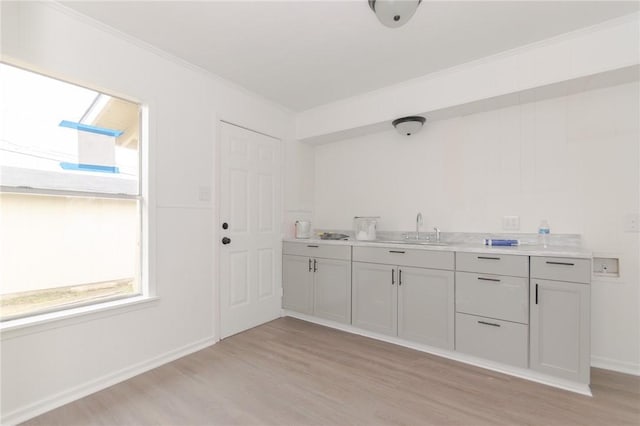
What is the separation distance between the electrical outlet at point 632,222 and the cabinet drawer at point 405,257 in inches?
51.6

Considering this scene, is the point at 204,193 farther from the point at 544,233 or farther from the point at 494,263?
the point at 544,233

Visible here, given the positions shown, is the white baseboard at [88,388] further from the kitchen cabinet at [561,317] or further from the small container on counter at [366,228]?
the kitchen cabinet at [561,317]

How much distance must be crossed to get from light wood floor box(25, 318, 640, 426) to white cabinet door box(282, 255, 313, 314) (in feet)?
2.78

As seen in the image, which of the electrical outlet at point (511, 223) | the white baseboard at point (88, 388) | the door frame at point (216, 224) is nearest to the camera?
the white baseboard at point (88, 388)

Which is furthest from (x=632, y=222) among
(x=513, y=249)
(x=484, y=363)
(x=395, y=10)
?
(x=395, y=10)

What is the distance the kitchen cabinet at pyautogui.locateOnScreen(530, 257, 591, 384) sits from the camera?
1.99 meters

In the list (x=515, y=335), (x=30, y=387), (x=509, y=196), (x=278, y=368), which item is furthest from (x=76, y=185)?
(x=509, y=196)

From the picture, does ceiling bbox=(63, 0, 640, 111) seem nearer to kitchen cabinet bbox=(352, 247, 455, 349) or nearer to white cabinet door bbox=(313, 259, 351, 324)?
kitchen cabinet bbox=(352, 247, 455, 349)

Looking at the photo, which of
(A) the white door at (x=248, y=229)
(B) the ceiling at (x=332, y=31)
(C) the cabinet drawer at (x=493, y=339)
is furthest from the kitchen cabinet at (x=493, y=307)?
(A) the white door at (x=248, y=229)

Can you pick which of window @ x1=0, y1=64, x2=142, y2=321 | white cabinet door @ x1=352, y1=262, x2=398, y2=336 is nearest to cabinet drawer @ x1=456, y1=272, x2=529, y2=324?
white cabinet door @ x1=352, y1=262, x2=398, y2=336

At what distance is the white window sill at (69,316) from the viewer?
1.73 meters

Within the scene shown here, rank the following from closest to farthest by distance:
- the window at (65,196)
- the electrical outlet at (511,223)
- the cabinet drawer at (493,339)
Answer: the window at (65,196) → the cabinet drawer at (493,339) → the electrical outlet at (511,223)

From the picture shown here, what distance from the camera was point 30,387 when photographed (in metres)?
1.77

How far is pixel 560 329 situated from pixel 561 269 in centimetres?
42
